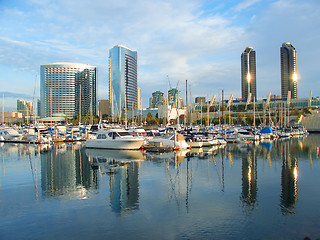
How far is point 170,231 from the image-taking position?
10.6m

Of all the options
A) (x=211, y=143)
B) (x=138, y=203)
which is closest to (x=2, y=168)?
(x=138, y=203)

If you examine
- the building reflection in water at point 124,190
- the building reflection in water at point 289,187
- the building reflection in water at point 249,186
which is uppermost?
the building reflection in water at point 124,190

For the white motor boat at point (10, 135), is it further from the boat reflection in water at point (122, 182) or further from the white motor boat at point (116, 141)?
the boat reflection in water at point (122, 182)

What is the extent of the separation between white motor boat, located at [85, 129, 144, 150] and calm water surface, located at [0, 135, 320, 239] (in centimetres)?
1294

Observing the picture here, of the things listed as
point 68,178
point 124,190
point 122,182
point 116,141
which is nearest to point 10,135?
point 116,141

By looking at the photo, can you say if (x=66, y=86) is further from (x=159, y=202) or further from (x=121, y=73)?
(x=159, y=202)

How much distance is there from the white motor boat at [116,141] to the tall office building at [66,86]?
136m

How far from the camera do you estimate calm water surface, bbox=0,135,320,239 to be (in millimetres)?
10688

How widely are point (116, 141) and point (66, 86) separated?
14802 centimetres

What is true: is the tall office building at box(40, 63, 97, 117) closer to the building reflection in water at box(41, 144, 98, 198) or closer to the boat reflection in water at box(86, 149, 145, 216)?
the building reflection in water at box(41, 144, 98, 198)

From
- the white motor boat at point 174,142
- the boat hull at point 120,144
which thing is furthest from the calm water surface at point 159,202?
the white motor boat at point 174,142

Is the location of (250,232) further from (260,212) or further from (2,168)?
(2,168)

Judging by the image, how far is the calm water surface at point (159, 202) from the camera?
35.1ft

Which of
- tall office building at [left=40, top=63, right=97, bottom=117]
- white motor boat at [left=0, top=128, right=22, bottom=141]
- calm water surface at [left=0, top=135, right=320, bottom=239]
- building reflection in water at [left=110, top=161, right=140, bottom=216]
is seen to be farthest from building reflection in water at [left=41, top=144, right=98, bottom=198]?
tall office building at [left=40, top=63, right=97, bottom=117]
